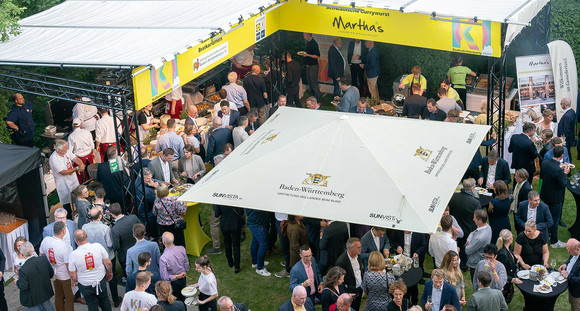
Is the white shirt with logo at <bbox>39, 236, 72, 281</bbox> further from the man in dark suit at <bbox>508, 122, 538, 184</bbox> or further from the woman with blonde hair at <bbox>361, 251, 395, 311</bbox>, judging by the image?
the man in dark suit at <bbox>508, 122, 538, 184</bbox>

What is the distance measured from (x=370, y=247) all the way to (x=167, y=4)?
6.91 metres

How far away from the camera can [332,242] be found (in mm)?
9961

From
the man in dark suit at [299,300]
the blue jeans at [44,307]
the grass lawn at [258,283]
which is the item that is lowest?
the grass lawn at [258,283]

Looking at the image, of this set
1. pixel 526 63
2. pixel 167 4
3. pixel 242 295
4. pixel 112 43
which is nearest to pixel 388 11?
pixel 526 63

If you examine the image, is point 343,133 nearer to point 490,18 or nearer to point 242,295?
point 242,295

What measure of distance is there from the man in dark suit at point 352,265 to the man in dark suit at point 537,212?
101 inches

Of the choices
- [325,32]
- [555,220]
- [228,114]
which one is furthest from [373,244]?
[325,32]

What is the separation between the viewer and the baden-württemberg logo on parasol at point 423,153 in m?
9.39

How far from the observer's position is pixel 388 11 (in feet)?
44.4

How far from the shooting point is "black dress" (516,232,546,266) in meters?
9.50

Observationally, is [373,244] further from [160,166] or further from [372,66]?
[372,66]

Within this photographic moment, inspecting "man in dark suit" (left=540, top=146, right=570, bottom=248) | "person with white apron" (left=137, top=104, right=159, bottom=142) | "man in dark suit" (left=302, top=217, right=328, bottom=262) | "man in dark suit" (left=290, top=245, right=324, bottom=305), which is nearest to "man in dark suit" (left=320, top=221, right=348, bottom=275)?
"man in dark suit" (left=302, top=217, right=328, bottom=262)

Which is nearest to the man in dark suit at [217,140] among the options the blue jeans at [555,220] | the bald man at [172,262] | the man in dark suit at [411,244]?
the bald man at [172,262]

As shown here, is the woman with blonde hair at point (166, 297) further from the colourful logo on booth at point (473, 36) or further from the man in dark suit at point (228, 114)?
the colourful logo on booth at point (473, 36)
